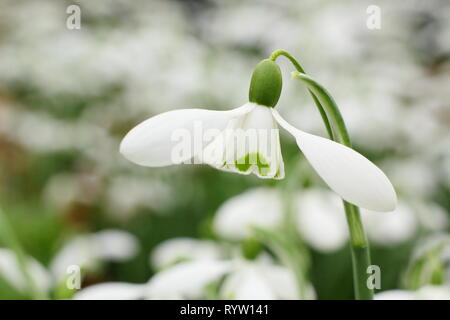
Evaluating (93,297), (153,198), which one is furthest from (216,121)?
(153,198)

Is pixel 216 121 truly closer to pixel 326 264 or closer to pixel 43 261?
pixel 326 264

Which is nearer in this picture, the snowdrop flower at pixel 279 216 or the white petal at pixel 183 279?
the white petal at pixel 183 279

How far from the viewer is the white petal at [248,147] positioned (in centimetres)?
46

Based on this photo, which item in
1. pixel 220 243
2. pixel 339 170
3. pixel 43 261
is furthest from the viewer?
pixel 43 261

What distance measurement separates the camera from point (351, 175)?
1.31 ft

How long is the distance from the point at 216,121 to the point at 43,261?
1.17 meters

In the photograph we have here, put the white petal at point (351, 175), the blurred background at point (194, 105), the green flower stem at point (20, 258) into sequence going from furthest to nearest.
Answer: the blurred background at point (194, 105), the green flower stem at point (20, 258), the white petal at point (351, 175)

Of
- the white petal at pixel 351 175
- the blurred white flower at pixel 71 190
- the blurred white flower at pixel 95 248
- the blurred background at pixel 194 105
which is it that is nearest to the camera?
the white petal at pixel 351 175

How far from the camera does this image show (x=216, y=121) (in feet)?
1.46

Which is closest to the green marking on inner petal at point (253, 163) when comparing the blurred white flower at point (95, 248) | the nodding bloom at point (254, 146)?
the nodding bloom at point (254, 146)

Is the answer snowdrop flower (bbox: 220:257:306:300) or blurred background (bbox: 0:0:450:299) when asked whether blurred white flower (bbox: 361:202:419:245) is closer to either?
blurred background (bbox: 0:0:450:299)

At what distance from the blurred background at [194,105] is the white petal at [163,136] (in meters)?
0.27

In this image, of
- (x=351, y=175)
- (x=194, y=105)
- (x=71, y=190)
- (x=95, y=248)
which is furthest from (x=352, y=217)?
(x=194, y=105)

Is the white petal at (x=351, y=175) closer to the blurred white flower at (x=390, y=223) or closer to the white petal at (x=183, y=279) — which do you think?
the white petal at (x=183, y=279)
